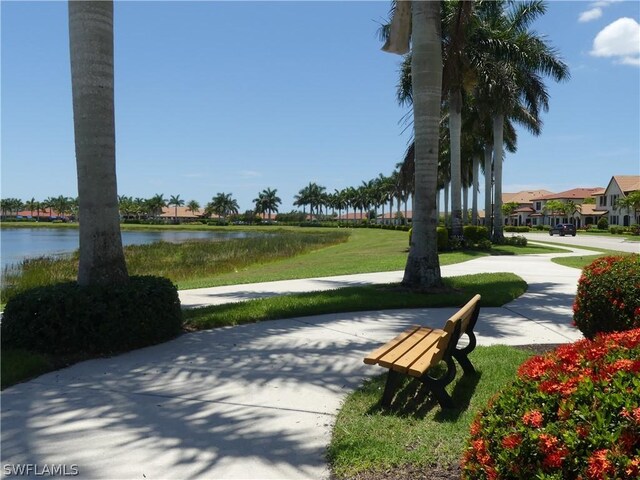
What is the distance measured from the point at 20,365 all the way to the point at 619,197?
89436 millimetres

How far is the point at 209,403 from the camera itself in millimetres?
4418

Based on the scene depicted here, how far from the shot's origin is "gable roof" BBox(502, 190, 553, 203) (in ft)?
408

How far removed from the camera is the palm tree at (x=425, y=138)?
35.0ft

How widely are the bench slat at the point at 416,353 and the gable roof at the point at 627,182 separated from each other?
86.0 meters

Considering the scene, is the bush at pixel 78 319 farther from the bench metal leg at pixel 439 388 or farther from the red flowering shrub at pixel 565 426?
the red flowering shrub at pixel 565 426

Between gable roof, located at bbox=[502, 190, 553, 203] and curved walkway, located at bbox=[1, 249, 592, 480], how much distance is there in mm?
124201

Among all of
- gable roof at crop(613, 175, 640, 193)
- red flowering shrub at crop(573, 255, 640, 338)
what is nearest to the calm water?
red flowering shrub at crop(573, 255, 640, 338)

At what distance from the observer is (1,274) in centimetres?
1888

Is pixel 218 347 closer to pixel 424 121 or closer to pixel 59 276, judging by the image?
pixel 424 121

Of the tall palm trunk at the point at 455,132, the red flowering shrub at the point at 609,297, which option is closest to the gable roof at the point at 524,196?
the tall palm trunk at the point at 455,132

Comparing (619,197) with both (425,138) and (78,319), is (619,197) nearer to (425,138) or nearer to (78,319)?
(425,138)

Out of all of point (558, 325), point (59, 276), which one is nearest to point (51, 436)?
point (558, 325)

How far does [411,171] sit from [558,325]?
16.0 metres

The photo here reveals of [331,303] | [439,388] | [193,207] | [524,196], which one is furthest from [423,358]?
[193,207]
